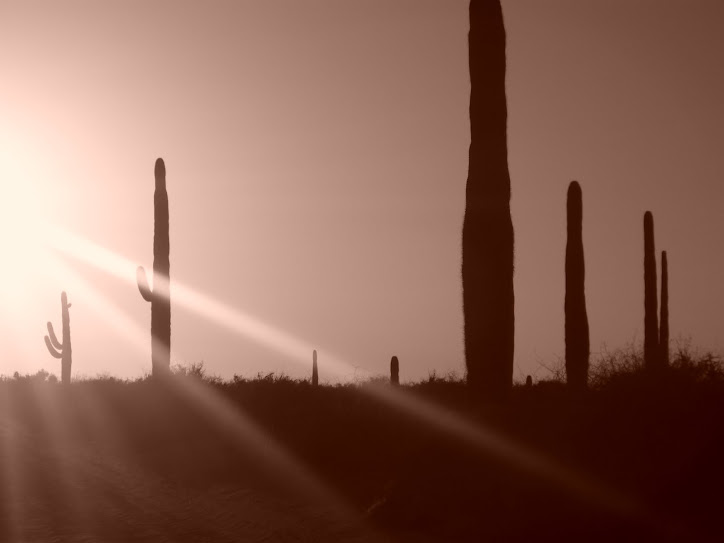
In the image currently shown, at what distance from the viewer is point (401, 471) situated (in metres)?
12.6

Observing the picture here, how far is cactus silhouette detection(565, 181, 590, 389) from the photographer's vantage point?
71.3 feet

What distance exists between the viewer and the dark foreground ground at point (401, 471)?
→ 9891 mm

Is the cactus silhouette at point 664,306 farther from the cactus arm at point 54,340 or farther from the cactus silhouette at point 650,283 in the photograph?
the cactus arm at point 54,340

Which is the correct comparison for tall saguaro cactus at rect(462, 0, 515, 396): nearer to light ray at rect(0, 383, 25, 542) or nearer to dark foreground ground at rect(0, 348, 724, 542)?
dark foreground ground at rect(0, 348, 724, 542)

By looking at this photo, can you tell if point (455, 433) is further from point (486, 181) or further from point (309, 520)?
point (486, 181)

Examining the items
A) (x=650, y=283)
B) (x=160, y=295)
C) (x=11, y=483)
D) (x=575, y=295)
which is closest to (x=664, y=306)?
(x=650, y=283)

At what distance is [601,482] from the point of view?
1021 cm

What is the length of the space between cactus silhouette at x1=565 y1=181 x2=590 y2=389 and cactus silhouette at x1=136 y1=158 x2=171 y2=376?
1042 cm

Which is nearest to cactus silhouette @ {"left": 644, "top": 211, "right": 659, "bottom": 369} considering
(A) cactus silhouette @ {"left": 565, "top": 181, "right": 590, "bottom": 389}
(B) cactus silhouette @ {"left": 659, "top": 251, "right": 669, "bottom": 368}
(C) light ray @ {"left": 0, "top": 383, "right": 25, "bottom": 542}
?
(B) cactus silhouette @ {"left": 659, "top": 251, "right": 669, "bottom": 368}

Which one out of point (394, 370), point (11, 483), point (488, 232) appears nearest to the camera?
point (11, 483)

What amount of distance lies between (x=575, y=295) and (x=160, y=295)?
1074cm

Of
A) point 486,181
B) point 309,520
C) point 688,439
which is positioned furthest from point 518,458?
point 486,181

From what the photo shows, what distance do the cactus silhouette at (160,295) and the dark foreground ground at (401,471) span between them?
4.29 m

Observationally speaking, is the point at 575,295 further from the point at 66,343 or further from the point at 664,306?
the point at 66,343
